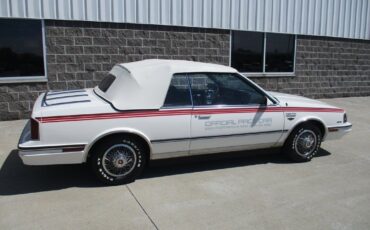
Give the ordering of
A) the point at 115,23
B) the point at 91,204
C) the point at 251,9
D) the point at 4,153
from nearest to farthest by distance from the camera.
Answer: the point at 91,204
the point at 4,153
the point at 115,23
the point at 251,9

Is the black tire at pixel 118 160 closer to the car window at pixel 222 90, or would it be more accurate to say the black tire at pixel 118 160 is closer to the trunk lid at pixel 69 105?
the trunk lid at pixel 69 105

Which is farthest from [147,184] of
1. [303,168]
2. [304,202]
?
[303,168]

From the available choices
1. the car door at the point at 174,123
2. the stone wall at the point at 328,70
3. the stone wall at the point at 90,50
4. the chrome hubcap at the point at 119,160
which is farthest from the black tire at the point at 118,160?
the stone wall at the point at 328,70

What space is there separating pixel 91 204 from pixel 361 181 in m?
3.53

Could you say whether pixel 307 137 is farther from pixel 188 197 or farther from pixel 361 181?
pixel 188 197

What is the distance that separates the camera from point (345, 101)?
12406mm

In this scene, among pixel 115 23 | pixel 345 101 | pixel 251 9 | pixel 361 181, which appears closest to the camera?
pixel 361 181

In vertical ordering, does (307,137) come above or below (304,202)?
above

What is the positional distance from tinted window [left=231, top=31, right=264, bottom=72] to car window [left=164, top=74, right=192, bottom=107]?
606 cm

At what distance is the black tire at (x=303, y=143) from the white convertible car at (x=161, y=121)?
0.05 ft

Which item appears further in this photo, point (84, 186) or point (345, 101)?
point (345, 101)

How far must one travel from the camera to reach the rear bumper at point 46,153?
4.27 m

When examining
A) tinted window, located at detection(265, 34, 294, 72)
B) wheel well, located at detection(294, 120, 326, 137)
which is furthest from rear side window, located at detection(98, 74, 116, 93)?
tinted window, located at detection(265, 34, 294, 72)

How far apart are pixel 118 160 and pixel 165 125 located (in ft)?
2.39
